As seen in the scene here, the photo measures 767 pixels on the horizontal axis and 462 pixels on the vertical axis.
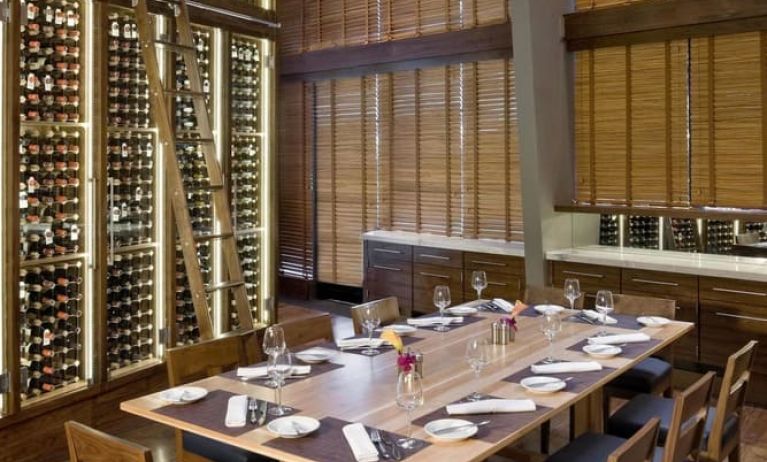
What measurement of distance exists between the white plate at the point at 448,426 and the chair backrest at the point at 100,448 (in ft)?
2.83

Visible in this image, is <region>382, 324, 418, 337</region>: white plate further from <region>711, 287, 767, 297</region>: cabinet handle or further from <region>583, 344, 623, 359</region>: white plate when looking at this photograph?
<region>711, 287, 767, 297</region>: cabinet handle

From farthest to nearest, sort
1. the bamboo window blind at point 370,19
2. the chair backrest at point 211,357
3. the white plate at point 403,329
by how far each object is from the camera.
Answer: the bamboo window blind at point 370,19 → the white plate at point 403,329 → the chair backrest at point 211,357

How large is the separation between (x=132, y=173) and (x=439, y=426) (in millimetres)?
3295

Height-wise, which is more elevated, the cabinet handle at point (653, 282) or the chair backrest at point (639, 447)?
the cabinet handle at point (653, 282)

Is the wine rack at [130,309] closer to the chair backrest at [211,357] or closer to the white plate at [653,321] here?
the chair backrest at [211,357]

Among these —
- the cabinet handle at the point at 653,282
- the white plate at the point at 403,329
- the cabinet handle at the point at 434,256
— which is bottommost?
the white plate at the point at 403,329

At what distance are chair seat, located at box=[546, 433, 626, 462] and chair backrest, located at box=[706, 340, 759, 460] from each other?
0.37 meters

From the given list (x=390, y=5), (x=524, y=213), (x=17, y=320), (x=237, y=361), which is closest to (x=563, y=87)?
(x=524, y=213)

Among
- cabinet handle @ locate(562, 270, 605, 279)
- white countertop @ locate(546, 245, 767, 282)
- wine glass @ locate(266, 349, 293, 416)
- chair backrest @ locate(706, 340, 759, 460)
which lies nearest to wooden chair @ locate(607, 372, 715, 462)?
chair backrest @ locate(706, 340, 759, 460)

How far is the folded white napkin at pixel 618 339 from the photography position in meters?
3.70

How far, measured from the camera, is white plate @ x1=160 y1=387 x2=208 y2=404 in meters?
→ 2.82

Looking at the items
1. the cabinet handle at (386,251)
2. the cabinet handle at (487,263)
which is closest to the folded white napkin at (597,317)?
the cabinet handle at (487,263)

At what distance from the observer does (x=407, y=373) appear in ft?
8.30

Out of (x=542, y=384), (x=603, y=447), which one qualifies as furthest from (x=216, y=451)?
(x=603, y=447)
